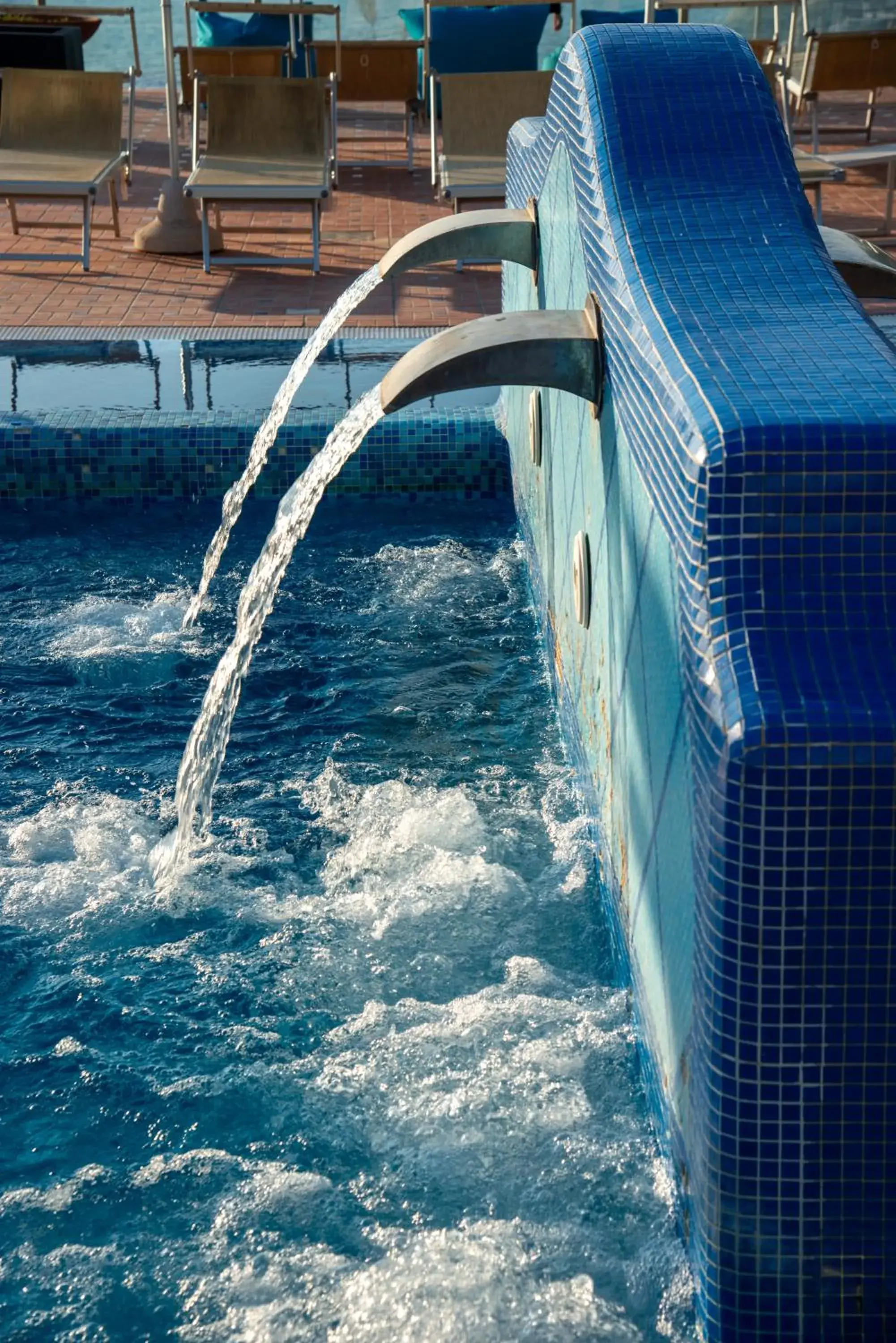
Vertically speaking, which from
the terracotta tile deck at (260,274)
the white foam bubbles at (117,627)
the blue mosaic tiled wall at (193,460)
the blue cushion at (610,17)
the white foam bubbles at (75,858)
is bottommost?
the white foam bubbles at (75,858)

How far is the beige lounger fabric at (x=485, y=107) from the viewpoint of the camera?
905 cm

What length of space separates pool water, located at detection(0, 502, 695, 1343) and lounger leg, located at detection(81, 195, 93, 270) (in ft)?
13.3

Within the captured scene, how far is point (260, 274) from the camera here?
847 centimetres

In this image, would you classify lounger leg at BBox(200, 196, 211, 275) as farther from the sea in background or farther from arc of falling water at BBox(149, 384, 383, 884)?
the sea in background

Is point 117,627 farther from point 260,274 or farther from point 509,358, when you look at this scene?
point 260,274

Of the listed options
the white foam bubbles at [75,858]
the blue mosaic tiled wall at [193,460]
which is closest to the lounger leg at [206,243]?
the blue mosaic tiled wall at [193,460]

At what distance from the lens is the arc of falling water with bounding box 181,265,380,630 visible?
5059 millimetres

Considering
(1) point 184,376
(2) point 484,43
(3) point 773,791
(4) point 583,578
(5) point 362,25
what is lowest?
(1) point 184,376

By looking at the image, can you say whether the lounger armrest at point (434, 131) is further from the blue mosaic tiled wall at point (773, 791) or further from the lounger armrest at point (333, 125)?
the blue mosaic tiled wall at point (773, 791)

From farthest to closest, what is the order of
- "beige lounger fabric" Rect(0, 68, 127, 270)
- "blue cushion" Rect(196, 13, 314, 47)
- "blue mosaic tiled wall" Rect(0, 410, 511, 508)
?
"blue cushion" Rect(196, 13, 314, 47)
"beige lounger fabric" Rect(0, 68, 127, 270)
"blue mosaic tiled wall" Rect(0, 410, 511, 508)

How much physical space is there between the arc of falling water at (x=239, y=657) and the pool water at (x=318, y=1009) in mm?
58

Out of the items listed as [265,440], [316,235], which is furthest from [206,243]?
[265,440]

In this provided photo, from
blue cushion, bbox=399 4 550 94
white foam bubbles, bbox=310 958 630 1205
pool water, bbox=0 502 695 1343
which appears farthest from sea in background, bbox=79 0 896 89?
white foam bubbles, bbox=310 958 630 1205

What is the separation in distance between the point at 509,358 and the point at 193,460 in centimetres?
312
